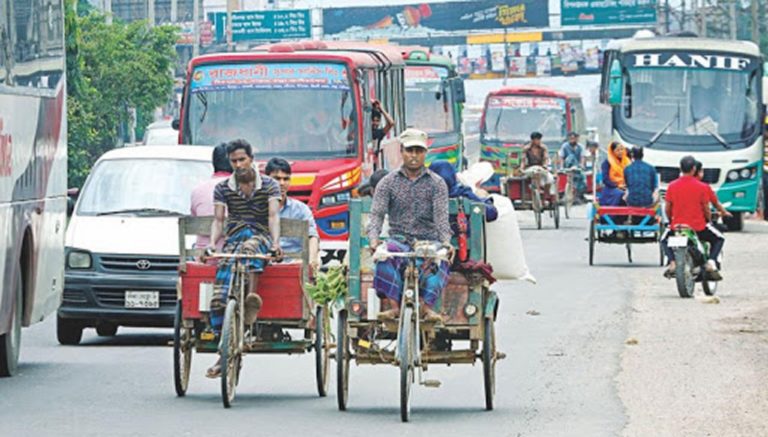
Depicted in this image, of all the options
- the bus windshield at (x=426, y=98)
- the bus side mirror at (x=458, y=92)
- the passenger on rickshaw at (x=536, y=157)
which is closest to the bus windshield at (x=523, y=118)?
the bus side mirror at (x=458, y=92)

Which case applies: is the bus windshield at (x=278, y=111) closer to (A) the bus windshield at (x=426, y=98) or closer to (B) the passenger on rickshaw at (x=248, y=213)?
(B) the passenger on rickshaw at (x=248, y=213)

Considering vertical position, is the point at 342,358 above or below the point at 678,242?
above

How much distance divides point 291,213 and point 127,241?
12.8ft

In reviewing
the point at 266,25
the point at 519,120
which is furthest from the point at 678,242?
the point at 266,25

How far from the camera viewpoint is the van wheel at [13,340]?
1490 cm

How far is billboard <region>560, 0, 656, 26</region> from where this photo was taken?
302 ft

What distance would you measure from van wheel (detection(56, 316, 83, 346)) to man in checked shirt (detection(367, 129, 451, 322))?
641 cm

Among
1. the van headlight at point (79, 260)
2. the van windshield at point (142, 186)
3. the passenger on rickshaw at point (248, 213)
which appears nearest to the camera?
the passenger on rickshaw at point (248, 213)

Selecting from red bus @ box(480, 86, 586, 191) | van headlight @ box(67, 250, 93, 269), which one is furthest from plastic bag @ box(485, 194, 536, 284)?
red bus @ box(480, 86, 586, 191)

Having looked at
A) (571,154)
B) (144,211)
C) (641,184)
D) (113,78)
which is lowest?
(571,154)

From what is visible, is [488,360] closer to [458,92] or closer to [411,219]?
[411,219]

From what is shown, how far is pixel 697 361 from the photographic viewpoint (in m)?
16.2

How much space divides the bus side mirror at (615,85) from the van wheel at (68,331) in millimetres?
21294

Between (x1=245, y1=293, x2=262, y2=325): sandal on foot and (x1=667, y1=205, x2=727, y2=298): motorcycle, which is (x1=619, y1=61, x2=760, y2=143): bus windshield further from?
(x1=245, y1=293, x2=262, y2=325): sandal on foot
